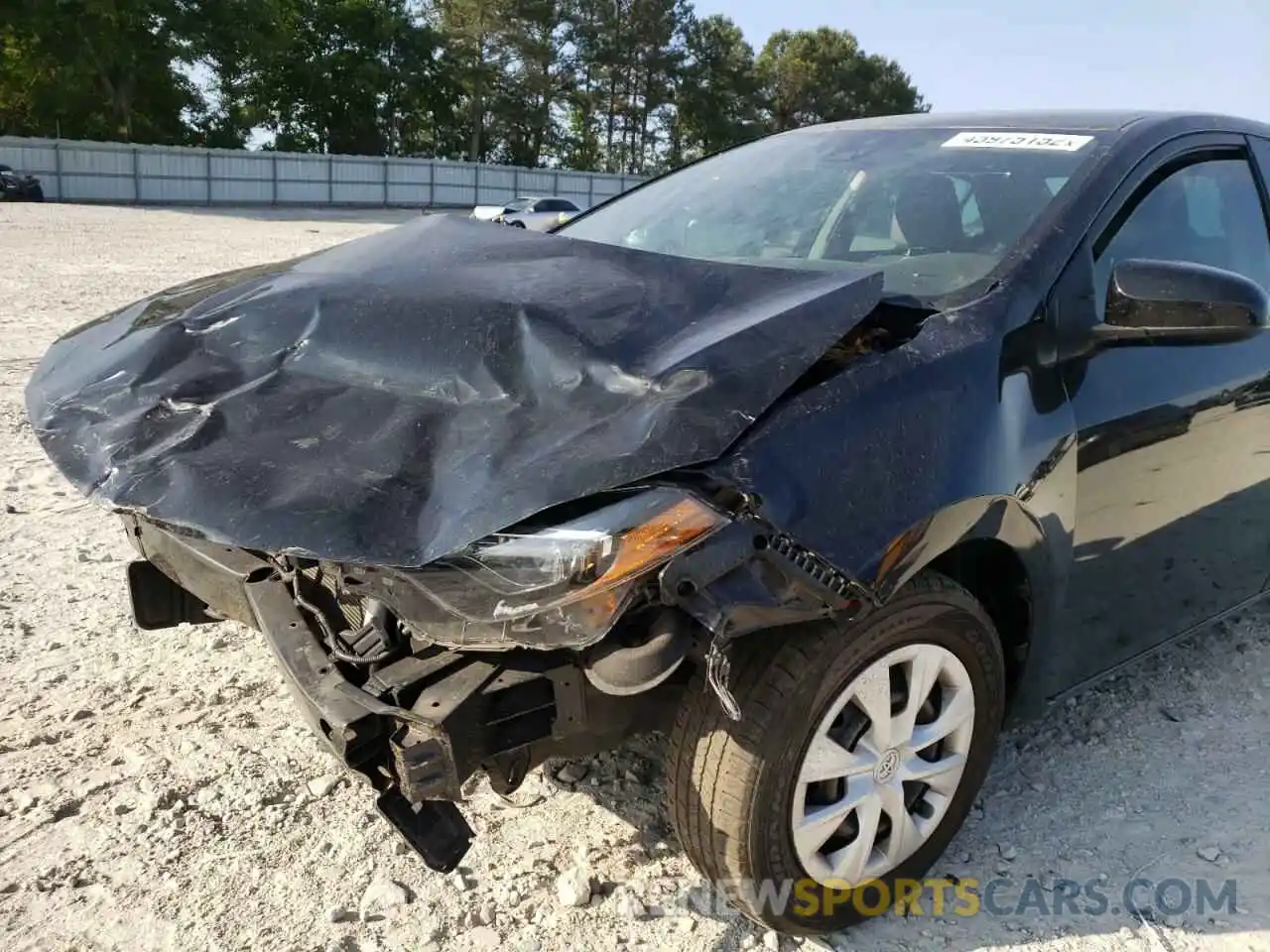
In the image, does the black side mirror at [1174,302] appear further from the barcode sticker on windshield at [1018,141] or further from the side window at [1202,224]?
the barcode sticker on windshield at [1018,141]

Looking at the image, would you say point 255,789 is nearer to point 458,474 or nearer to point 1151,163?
point 458,474

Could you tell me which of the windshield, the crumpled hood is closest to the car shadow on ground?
the crumpled hood

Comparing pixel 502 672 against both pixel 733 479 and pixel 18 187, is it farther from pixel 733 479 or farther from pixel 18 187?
pixel 18 187

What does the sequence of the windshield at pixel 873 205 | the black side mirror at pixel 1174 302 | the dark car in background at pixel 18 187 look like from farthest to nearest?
the dark car in background at pixel 18 187
the windshield at pixel 873 205
the black side mirror at pixel 1174 302

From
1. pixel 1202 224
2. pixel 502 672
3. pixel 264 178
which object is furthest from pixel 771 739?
pixel 264 178

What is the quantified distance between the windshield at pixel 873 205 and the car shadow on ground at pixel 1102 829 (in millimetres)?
1203

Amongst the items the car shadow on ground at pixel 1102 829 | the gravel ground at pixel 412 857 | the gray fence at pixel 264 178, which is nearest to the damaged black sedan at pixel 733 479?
the car shadow on ground at pixel 1102 829

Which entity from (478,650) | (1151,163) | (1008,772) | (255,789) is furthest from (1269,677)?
(255,789)

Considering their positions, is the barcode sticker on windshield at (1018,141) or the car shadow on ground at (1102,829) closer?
the car shadow on ground at (1102,829)

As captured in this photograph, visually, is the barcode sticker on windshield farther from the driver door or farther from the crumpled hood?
the crumpled hood

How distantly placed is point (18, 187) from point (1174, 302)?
1350 inches

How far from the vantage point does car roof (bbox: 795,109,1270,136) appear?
296 centimetres

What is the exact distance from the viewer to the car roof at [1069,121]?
2.96 meters

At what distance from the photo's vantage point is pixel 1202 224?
3018 millimetres
